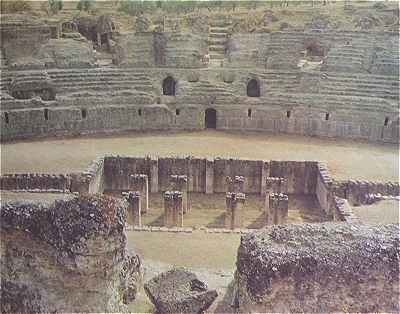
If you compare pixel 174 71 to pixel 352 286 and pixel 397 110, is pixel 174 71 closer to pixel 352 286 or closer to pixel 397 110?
pixel 397 110

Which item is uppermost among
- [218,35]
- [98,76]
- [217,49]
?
[218,35]

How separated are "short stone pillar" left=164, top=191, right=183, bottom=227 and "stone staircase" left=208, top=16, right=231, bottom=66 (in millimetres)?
14028

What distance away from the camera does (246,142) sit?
26016mm

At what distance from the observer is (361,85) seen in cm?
2847

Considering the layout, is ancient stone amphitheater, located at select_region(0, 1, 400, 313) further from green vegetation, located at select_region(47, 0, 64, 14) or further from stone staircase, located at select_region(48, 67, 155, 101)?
green vegetation, located at select_region(47, 0, 64, 14)

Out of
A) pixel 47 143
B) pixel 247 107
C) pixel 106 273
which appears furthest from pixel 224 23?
pixel 106 273

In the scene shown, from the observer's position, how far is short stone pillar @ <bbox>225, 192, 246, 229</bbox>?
1973 centimetres

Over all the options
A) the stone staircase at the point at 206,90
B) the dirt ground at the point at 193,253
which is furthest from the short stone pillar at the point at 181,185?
the stone staircase at the point at 206,90

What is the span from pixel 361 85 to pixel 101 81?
1333 centimetres

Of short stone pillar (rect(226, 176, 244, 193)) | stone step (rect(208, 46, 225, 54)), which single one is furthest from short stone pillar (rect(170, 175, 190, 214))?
stone step (rect(208, 46, 225, 54))

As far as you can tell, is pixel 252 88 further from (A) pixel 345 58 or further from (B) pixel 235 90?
(A) pixel 345 58

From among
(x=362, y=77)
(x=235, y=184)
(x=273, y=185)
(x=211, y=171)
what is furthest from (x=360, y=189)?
(x=362, y=77)

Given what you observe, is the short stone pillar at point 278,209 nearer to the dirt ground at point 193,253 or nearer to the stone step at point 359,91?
the dirt ground at point 193,253

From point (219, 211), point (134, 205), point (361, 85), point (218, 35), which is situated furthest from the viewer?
point (218, 35)
